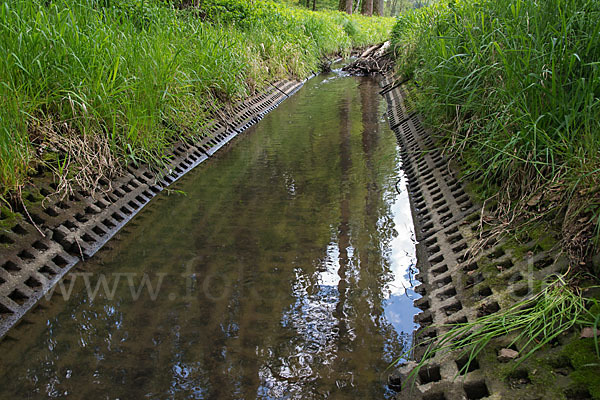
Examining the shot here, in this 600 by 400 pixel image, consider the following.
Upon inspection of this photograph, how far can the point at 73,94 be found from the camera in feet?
11.7

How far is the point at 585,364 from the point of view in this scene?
5.46 ft

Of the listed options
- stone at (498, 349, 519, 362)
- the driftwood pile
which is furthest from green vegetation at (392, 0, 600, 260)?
the driftwood pile

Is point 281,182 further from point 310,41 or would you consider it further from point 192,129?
point 310,41

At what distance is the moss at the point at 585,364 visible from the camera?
5.27 ft

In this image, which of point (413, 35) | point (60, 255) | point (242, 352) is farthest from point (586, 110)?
point (413, 35)

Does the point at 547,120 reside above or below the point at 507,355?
above

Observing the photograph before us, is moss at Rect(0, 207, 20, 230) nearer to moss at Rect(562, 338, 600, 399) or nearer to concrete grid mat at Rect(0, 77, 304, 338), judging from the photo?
concrete grid mat at Rect(0, 77, 304, 338)

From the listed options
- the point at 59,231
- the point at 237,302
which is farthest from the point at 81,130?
the point at 237,302

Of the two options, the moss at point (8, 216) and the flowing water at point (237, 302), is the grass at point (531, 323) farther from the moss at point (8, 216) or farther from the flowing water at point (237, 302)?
the moss at point (8, 216)

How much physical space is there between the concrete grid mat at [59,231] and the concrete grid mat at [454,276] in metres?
2.02

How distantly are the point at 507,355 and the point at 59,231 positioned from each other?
269cm

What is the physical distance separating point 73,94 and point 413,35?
22.5 ft

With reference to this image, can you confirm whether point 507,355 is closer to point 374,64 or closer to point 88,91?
point 88,91

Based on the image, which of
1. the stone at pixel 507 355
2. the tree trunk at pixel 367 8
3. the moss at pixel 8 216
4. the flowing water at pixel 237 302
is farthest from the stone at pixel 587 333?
the tree trunk at pixel 367 8
